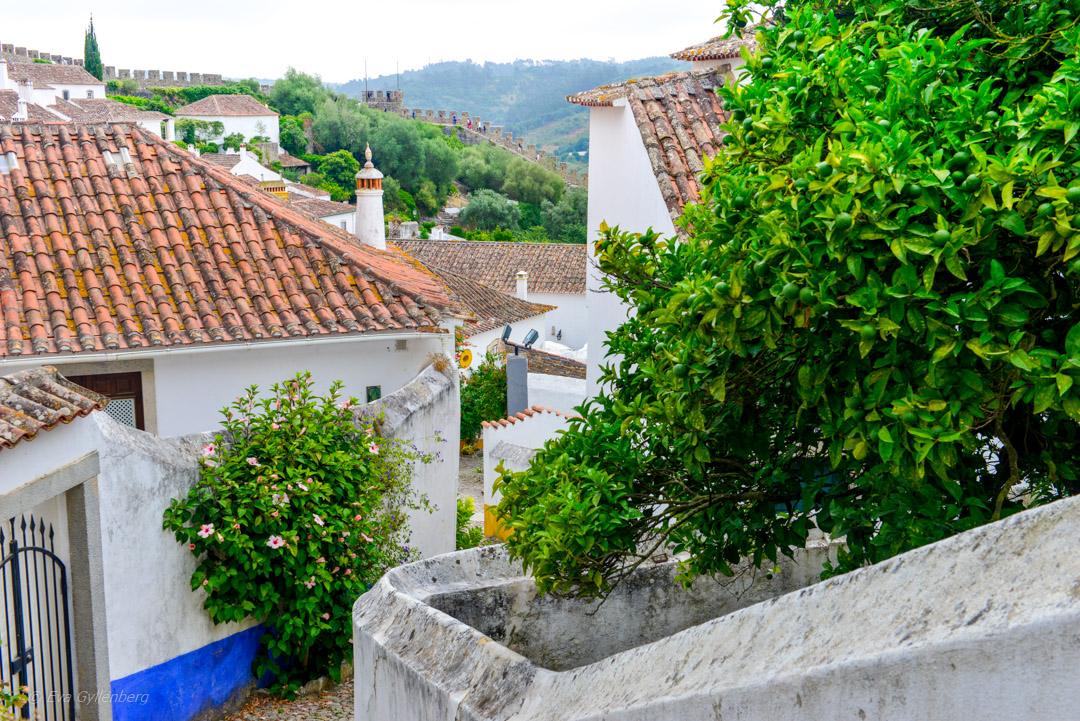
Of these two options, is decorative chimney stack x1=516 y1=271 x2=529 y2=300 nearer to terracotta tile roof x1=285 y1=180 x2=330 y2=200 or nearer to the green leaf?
terracotta tile roof x1=285 y1=180 x2=330 y2=200

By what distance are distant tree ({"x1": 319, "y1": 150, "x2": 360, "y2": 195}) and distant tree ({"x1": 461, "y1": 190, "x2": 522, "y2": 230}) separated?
32.0 ft

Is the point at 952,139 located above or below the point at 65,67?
below

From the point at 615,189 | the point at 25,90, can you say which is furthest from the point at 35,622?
the point at 25,90

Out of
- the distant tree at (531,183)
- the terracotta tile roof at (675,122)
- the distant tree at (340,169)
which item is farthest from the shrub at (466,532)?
the distant tree at (531,183)

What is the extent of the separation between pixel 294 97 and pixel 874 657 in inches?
3400

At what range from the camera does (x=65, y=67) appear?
246 ft

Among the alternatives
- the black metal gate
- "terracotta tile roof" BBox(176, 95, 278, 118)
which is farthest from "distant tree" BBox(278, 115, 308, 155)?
the black metal gate

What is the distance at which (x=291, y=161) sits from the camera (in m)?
69.7

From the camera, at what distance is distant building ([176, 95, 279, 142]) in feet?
236

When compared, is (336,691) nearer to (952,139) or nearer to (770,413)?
(770,413)

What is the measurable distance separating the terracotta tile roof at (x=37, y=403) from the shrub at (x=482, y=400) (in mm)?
20441

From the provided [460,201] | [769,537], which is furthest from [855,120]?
[460,201]

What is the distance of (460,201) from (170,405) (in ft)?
210

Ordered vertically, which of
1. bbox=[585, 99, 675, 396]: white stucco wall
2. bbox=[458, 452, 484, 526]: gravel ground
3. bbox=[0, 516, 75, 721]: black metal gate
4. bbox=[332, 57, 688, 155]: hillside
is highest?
bbox=[332, 57, 688, 155]: hillside
